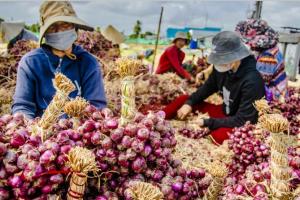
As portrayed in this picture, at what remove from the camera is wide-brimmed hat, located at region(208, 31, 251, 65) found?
12.5 feet

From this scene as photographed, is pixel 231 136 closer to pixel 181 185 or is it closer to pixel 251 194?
pixel 251 194

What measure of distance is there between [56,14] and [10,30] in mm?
4640

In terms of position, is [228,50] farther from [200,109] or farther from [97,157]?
[97,157]

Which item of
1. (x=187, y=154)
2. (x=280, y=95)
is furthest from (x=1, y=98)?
(x=280, y=95)

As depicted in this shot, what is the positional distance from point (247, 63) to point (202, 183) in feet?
8.61

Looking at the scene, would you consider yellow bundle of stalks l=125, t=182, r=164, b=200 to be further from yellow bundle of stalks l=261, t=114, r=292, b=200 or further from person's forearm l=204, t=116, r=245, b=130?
person's forearm l=204, t=116, r=245, b=130

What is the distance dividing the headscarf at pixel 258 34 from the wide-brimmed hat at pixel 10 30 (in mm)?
3678

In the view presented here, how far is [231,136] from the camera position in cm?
284

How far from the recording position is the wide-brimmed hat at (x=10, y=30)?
677 cm

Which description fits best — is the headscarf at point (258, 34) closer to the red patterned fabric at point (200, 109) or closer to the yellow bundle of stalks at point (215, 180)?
the red patterned fabric at point (200, 109)

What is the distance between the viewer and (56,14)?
2680 mm

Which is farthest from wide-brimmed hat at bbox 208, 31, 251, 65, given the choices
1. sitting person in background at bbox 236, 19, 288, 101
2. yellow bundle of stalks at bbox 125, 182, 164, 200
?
yellow bundle of stalks at bbox 125, 182, 164, 200

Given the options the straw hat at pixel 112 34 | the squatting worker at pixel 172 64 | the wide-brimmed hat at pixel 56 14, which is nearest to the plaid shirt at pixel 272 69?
the squatting worker at pixel 172 64

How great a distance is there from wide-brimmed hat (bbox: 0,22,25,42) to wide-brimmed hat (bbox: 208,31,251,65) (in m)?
4.03
